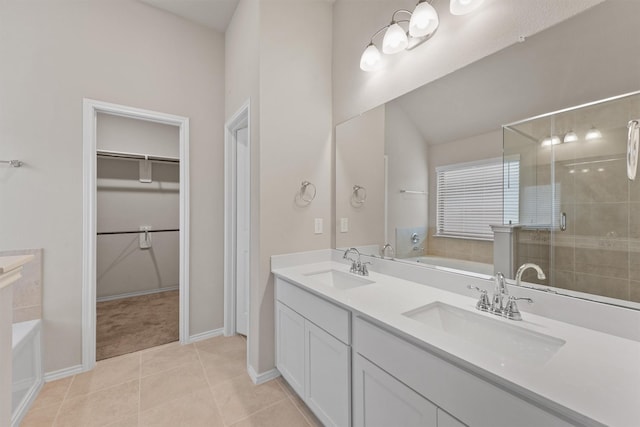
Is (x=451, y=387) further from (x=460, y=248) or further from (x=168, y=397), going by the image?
(x=168, y=397)

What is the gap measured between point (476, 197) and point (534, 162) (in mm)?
275

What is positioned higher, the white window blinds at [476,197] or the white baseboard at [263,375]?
the white window blinds at [476,197]

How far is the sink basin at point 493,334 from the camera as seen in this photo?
921mm

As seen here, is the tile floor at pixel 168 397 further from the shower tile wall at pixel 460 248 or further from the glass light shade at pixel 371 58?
the glass light shade at pixel 371 58

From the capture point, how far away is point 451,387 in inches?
32.8

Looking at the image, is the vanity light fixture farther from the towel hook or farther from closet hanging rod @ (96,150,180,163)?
closet hanging rod @ (96,150,180,163)

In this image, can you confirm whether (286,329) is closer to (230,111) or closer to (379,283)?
(379,283)

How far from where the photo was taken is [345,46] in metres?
2.12

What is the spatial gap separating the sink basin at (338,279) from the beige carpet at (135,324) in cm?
180

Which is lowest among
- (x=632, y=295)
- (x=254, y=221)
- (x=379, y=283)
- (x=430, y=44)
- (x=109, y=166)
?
(x=379, y=283)

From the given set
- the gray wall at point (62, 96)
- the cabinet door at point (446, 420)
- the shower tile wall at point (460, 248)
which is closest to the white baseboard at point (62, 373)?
the gray wall at point (62, 96)

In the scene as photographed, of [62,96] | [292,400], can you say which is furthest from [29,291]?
[292,400]

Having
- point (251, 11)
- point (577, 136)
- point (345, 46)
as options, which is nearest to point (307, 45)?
point (345, 46)

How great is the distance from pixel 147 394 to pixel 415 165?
7.84 feet
